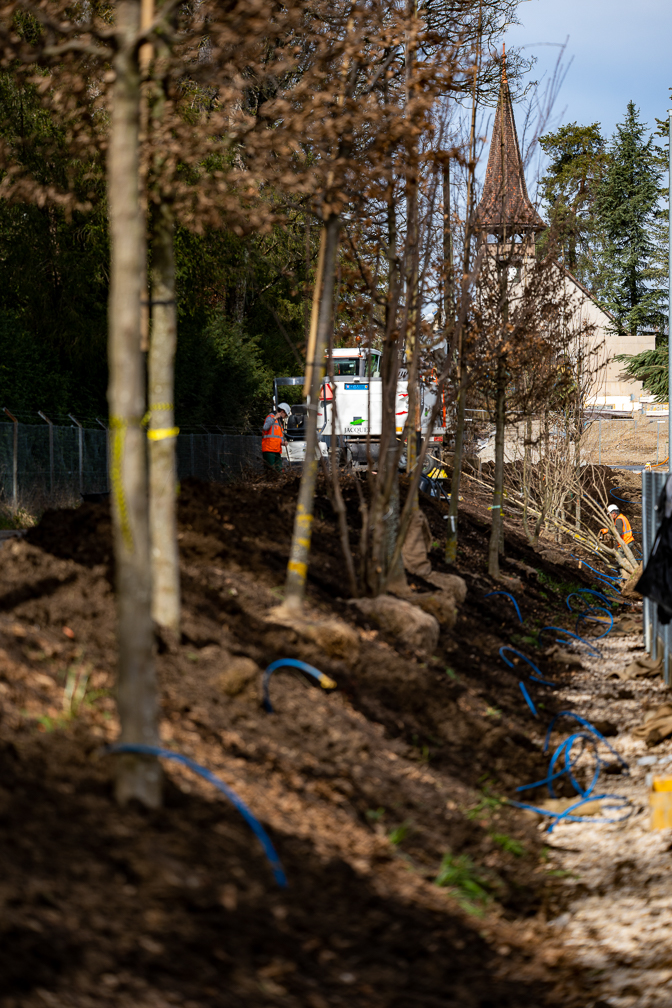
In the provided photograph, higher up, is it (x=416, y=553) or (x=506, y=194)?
(x=506, y=194)

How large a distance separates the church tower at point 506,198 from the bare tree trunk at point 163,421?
875cm

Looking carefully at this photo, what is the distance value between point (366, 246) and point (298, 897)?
758 centimetres

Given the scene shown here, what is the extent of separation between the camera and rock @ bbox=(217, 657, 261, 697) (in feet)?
18.2

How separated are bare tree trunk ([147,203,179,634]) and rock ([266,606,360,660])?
1473 millimetres

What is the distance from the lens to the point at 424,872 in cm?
479

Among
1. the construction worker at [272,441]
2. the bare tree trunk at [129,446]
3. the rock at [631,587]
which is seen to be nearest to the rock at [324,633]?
the bare tree trunk at [129,446]

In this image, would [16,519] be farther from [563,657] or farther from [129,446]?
[129,446]

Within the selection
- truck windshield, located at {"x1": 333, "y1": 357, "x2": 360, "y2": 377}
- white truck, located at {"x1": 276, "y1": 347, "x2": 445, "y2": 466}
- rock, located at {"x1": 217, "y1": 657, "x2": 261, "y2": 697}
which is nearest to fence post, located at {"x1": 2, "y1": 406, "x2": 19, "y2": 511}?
white truck, located at {"x1": 276, "y1": 347, "x2": 445, "y2": 466}

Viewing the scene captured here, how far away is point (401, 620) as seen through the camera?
28.6ft

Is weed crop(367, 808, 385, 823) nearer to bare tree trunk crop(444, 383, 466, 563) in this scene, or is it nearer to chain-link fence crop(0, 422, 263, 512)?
bare tree trunk crop(444, 383, 466, 563)

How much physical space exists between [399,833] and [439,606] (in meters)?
5.42

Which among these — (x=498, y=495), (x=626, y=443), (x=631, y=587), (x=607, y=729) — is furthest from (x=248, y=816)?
(x=626, y=443)

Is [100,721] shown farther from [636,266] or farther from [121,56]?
[636,266]

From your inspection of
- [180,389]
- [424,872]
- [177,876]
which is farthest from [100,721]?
[180,389]
